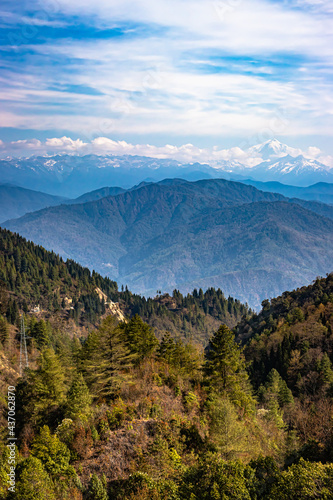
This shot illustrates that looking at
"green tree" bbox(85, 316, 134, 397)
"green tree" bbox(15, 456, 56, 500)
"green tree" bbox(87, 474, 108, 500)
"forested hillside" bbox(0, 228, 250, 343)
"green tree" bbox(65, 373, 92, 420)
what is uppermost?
"forested hillside" bbox(0, 228, 250, 343)

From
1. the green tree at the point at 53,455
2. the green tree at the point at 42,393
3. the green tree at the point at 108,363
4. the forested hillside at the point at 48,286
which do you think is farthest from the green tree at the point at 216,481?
the forested hillside at the point at 48,286

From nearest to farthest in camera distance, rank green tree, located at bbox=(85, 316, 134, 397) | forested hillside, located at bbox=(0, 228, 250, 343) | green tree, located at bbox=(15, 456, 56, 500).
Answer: green tree, located at bbox=(15, 456, 56, 500) < green tree, located at bbox=(85, 316, 134, 397) < forested hillside, located at bbox=(0, 228, 250, 343)

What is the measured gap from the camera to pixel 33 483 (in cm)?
2128

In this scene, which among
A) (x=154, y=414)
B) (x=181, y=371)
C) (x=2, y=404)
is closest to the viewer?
(x=154, y=414)

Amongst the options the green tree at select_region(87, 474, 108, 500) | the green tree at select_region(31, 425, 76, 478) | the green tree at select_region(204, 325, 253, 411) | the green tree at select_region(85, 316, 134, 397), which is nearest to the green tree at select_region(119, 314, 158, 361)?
the green tree at select_region(85, 316, 134, 397)

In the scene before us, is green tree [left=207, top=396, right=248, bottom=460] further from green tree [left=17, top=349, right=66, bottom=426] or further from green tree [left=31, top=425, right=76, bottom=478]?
green tree [left=17, top=349, right=66, bottom=426]

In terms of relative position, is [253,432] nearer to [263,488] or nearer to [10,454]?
[263,488]

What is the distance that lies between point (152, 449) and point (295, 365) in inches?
2144

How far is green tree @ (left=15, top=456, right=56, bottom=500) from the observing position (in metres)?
20.5

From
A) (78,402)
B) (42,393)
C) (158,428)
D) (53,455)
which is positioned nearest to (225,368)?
(158,428)

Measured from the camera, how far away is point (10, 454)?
23.0 m

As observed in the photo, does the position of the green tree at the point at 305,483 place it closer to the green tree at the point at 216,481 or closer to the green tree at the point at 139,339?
the green tree at the point at 216,481

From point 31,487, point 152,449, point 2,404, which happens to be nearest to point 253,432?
point 152,449

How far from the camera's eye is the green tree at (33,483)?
20547 millimetres
